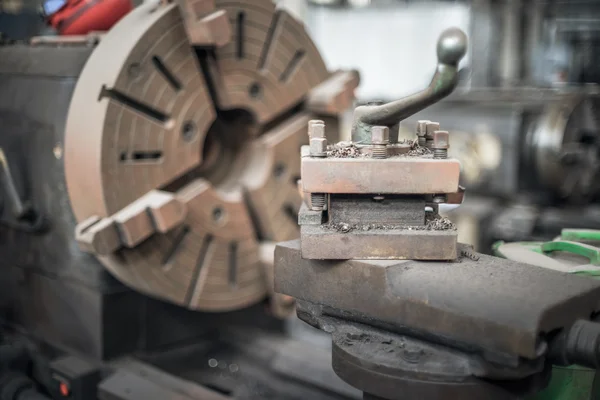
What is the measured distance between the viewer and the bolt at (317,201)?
4.23ft

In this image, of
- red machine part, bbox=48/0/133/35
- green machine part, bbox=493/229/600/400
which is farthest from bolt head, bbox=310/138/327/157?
red machine part, bbox=48/0/133/35

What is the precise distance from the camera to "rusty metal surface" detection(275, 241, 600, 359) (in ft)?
3.34

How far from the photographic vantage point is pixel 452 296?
1095mm

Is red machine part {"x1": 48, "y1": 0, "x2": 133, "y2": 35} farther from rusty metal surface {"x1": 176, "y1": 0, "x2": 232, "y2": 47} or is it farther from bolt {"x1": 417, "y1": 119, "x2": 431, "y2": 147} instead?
bolt {"x1": 417, "y1": 119, "x2": 431, "y2": 147}

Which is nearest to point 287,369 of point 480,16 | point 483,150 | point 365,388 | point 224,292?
point 224,292

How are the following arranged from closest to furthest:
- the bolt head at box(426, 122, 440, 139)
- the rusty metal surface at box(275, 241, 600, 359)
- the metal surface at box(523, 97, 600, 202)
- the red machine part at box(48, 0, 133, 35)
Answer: the rusty metal surface at box(275, 241, 600, 359), the bolt head at box(426, 122, 440, 139), the red machine part at box(48, 0, 133, 35), the metal surface at box(523, 97, 600, 202)

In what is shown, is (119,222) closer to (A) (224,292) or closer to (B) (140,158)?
(B) (140,158)

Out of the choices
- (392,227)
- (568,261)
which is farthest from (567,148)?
(392,227)

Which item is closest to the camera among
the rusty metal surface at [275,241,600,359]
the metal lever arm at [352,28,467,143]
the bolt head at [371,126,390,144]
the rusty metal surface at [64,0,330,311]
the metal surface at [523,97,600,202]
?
the rusty metal surface at [275,241,600,359]

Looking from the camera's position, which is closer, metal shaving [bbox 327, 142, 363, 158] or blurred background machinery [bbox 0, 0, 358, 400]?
metal shaving [bbox 327, 142, 363, 158]

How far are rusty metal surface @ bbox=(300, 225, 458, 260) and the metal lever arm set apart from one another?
22cm

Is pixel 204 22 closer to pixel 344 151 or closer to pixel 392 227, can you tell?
pixel 344 151

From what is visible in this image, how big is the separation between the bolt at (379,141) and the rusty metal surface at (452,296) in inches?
8.3

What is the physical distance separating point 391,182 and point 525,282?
302 millimetres
